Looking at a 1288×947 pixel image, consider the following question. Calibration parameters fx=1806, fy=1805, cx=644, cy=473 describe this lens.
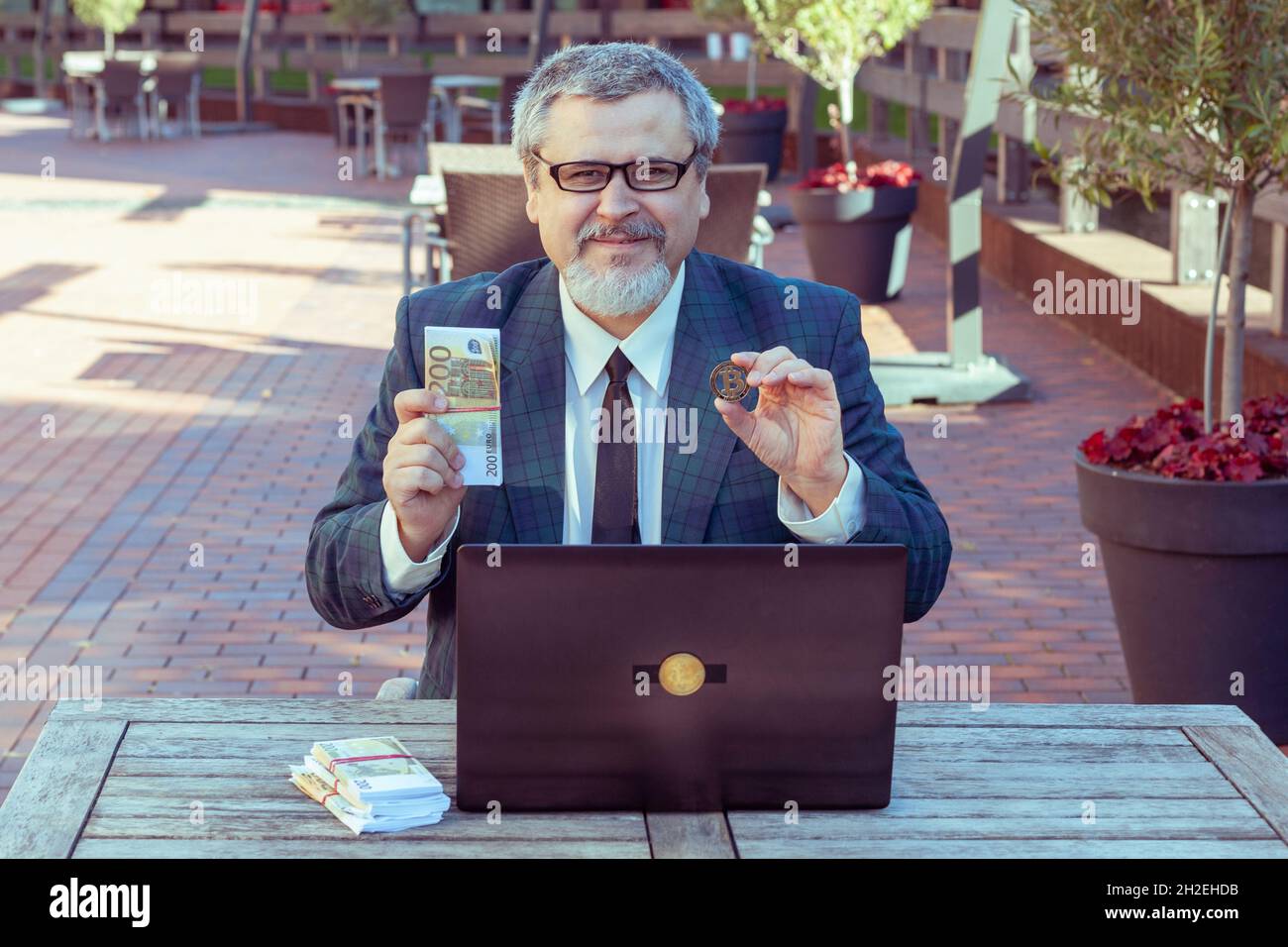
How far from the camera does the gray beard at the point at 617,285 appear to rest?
103 inches

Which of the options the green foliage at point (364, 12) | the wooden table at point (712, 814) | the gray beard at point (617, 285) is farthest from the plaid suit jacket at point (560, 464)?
the green foliage at point (364, 12)

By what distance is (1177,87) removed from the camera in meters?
4.51

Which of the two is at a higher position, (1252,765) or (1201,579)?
(1252,765)

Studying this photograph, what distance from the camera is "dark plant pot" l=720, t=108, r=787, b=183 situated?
18.2m

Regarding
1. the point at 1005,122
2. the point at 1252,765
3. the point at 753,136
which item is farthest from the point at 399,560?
the point at 753,136

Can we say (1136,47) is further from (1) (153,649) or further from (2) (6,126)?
(2) (6,126)

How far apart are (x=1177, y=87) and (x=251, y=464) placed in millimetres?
4254

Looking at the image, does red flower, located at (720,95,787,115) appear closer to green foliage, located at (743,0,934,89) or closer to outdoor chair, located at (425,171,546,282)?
green foliage, located at (743,0,934,89)

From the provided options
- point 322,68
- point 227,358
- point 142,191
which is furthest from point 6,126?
point 227,358

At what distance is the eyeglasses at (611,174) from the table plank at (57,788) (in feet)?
3.14

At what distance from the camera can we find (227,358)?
969cm

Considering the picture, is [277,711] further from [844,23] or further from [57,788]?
[844,23]
